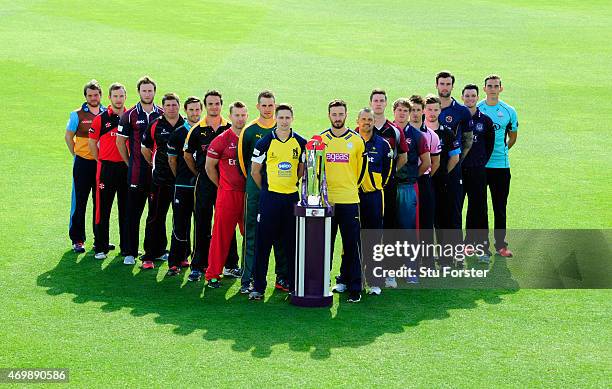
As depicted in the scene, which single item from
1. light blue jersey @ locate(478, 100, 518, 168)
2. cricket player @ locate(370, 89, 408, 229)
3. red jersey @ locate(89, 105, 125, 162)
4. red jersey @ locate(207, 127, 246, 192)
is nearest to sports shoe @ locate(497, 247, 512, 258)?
light blue jersey @ locate(478, 100, 518, 168)

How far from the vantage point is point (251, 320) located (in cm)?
927

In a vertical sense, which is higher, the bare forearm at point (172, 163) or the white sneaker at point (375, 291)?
the bare forearm at point (172, 163)

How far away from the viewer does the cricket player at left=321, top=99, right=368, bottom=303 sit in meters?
9.73

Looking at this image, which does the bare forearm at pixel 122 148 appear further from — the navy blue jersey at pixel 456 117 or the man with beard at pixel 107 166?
the navy blue jersey at pixel 456 117

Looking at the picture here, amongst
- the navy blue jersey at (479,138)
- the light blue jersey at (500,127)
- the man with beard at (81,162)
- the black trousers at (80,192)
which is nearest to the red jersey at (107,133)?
the man with beard at (81,162)

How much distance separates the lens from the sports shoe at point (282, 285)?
10328 millimetres

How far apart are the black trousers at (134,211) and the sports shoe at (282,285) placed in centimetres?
199

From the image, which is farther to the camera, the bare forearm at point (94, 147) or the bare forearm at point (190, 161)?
the bare forearm at point (94, 147)

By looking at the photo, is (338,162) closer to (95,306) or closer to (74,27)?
(95,306)

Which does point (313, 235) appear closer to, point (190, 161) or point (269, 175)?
point (269, 175)

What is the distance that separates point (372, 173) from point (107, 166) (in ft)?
10.7

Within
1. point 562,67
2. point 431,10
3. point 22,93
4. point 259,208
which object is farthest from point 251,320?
point 431,10

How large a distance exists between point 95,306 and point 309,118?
10604 millimetres

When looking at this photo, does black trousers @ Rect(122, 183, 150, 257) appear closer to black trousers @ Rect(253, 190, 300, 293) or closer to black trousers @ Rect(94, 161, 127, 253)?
black trousers @ Rect(94, 161, 127, 253)
